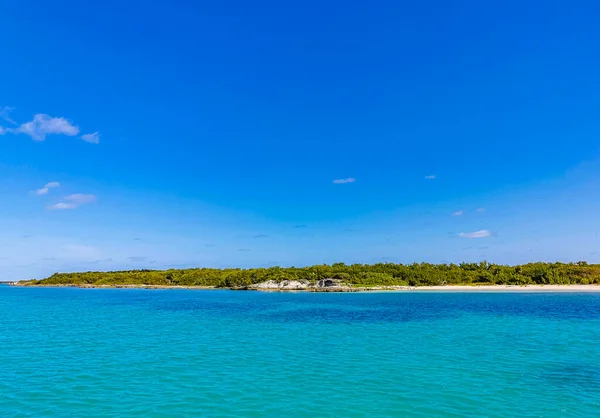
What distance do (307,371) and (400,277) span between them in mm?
110347

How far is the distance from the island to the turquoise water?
3113 inches

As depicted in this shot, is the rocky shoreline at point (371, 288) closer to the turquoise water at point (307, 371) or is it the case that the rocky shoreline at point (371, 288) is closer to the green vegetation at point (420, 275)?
the green vegetation at point (420, 275)

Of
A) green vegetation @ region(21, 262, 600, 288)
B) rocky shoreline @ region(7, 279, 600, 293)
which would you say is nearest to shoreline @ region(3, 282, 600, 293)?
rocky shoreline @ region(7, 279, 600, 293)

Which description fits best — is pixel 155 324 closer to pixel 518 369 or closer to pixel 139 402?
pixel 139 402

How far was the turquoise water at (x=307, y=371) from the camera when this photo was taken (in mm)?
15461

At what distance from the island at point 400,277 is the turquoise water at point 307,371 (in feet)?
259

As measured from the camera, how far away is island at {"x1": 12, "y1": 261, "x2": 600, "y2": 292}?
109 metres

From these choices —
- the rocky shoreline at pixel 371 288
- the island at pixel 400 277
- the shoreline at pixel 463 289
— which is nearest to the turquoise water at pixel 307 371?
the shoreline at pixel 463 289

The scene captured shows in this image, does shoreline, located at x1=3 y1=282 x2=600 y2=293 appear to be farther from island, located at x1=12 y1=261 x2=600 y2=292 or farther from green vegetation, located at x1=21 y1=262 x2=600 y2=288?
green vegetation, located at x1=21 y1=262 x2=600 y2=288

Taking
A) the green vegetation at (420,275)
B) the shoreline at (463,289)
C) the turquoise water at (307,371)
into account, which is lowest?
the shoreline at (463,289)

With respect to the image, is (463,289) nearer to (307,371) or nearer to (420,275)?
(420,275)

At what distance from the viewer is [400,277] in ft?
408

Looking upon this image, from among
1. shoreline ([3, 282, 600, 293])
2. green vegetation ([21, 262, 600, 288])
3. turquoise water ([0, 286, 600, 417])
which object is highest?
green vegetation ([21, 262, 600, 288])

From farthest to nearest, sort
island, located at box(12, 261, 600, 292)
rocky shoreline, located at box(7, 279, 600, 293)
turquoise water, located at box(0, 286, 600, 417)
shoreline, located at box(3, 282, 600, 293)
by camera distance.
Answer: island, located at box(12, 261, 600, 292)
rocky shoreline, located at box(7, 279, 600, 293)
shoreline, located at box(3, 282, 600, 293)
turquoise water, located at box(0, 286, 600, 417)
